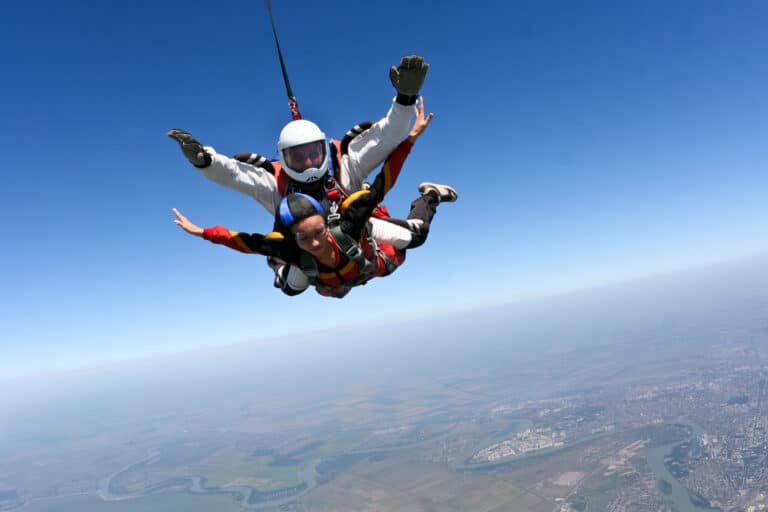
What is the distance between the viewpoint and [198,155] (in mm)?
3055

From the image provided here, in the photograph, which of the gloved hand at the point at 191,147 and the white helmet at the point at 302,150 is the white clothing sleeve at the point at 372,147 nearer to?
the white helmet at the point at 302,150

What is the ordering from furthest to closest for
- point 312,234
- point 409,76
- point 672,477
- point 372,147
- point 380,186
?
point 672,477 < point 372,147 < point 380,186 < point 312,234 < point 409,76

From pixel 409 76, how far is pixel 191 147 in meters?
1.58

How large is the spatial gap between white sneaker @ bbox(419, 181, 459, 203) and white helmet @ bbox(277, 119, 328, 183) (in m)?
1.52

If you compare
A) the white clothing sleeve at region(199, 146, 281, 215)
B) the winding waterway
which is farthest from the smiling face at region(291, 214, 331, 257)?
the winding waterway

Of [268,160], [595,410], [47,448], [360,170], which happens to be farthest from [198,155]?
[47,448]

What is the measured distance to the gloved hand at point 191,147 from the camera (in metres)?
2.97

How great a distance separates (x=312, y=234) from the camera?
306 centimetres

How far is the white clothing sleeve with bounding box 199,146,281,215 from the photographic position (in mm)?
3230

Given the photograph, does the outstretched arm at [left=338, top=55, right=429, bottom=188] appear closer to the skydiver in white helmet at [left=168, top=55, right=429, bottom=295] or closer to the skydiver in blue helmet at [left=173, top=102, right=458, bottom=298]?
the skydiver in white helmet at [left=168, top=55, right=429, bottom=295]

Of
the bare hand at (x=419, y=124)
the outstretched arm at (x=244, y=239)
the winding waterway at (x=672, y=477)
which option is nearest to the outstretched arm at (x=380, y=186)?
the bare hand at (x=419, y=124)

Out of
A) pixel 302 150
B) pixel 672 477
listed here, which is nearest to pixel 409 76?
pixel 302 150

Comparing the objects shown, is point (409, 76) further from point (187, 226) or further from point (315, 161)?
point (187, 226)

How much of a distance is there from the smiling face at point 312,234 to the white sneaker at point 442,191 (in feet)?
5.27
